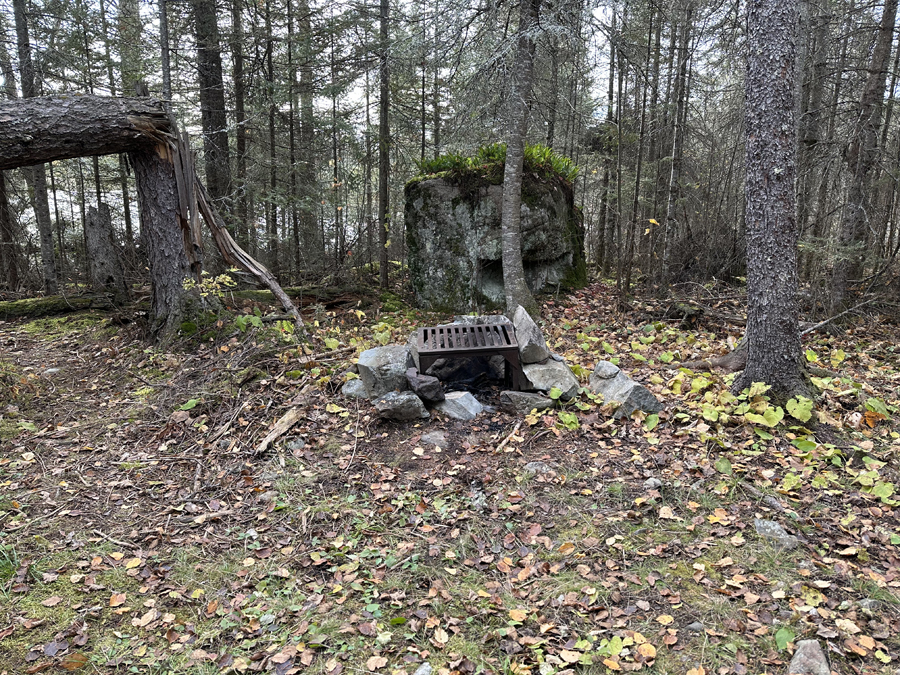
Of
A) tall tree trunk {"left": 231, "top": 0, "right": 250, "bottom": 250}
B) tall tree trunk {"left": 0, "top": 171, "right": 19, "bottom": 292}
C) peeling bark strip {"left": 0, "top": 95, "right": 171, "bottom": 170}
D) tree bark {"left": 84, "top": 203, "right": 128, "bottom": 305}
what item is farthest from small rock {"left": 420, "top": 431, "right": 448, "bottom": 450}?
tall tree trunk {"left": 0, "top": 171, "right": 19, "bottom": 292}

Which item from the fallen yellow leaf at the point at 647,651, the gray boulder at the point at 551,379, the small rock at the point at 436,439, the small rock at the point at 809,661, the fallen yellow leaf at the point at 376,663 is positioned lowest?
the fallen yellow leaf at the point at 376,663

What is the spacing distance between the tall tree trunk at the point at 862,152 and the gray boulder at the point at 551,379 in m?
4.32

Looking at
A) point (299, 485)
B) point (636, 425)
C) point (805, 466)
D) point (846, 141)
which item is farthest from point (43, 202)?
point (846, 141)

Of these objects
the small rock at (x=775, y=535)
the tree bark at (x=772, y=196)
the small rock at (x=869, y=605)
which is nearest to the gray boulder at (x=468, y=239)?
the tree bark at (x=772, y=196)

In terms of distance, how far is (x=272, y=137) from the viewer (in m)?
10.5

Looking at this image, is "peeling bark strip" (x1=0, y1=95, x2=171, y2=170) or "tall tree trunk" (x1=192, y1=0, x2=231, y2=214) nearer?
"peeling bark strip" (x1=0, y1=95, x2=171, y2=170)

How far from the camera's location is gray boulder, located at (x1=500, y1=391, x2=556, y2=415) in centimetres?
450

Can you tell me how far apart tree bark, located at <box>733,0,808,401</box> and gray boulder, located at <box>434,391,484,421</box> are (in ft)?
7.86

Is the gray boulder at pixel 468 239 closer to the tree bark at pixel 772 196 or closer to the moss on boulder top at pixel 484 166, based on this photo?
the moss on boulder top at pixel 484 166

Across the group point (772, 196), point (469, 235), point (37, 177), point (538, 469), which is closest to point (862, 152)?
point (772, 196)

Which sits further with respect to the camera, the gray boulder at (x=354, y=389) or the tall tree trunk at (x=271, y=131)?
the tall tree trunk at (x=271, y=131)

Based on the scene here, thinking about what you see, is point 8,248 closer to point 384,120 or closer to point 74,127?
point 74,127

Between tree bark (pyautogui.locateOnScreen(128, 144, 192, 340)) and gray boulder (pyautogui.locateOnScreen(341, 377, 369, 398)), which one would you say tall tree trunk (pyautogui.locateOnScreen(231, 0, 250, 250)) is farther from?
gray boulder (pyautogui.locateOnScreen(341, 377, 369, 398))

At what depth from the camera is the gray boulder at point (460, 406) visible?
4488 mm
